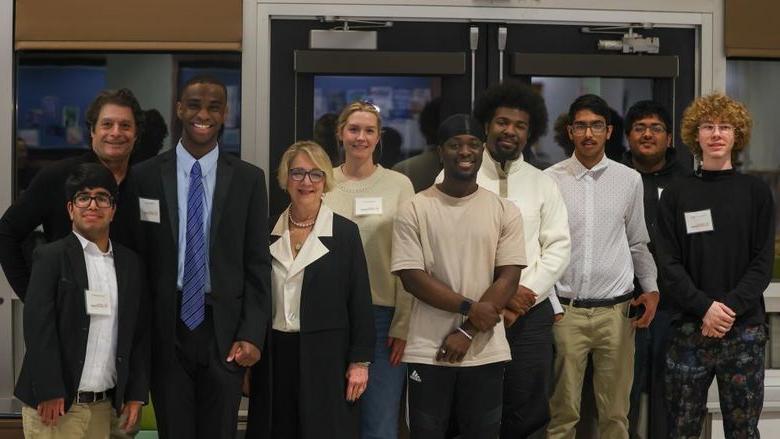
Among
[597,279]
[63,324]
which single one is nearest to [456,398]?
[597,279]

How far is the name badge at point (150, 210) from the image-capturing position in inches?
127

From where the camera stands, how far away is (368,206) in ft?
11.6

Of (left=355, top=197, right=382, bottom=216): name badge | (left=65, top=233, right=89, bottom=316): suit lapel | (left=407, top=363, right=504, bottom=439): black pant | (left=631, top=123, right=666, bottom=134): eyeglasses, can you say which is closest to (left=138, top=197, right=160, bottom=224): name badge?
(left=65, top=233, right=89, bottom=316): suit lapel

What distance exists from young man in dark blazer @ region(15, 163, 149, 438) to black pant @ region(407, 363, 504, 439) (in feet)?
2.96

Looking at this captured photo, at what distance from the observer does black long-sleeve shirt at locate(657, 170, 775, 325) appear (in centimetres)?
342

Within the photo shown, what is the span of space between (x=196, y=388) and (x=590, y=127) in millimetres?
1789

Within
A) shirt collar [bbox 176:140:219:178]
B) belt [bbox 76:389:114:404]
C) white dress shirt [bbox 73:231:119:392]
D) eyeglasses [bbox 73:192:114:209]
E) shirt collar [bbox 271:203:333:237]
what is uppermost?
shirt collar [bbox 176:140:219:178]

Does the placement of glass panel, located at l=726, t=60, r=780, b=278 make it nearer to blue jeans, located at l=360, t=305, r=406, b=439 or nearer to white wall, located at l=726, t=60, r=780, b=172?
white wall, located at l=726, t=60, r=780, b=172

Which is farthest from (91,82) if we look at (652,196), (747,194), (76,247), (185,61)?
(747,194)

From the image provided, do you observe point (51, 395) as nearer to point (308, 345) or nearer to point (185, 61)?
point (308, 345)

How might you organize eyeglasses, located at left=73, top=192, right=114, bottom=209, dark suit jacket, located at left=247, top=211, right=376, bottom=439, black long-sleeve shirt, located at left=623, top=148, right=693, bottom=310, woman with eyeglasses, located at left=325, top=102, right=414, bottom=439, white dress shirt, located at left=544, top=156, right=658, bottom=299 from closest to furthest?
eyeglasses, located at left=73, top=192, right=114, bottom=209
dark suit jacket, located at left=247, top=211, right=376, bottom=439
woman with eyeglasses, located at left=325, top=102, right=414, bottom=439
white dress shirt, located at left=544, top=156, right=658, bottom=299
black long-sleeve shirt, located at left=623, top=148, right=693, bottom=310

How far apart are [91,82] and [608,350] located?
241 centimetres

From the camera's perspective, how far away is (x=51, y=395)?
9.34ft

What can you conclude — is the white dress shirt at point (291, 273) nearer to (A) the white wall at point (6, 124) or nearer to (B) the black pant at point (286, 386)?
(B) the black pant at point (286, 386)
